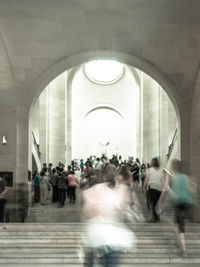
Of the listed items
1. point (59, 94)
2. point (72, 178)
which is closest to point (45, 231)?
point (72, 178)

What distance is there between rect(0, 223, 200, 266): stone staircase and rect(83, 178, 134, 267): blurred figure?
3.26 metres

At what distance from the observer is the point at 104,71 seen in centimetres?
4119

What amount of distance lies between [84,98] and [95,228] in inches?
1361

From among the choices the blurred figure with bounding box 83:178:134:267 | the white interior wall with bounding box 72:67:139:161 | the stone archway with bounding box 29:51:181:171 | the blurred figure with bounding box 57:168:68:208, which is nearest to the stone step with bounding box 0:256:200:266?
the blurred figure with bounding box 83:178:134:267

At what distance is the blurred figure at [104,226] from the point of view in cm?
562

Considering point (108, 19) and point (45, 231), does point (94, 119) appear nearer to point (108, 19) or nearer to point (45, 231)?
point (108, 19)

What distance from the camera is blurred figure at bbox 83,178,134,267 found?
5621mm

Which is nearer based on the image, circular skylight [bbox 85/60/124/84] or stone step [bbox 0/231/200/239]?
stone step [bbox 0/231/200/239]

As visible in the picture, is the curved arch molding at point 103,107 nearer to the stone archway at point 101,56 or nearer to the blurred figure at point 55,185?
the blurred figure at point 55,185

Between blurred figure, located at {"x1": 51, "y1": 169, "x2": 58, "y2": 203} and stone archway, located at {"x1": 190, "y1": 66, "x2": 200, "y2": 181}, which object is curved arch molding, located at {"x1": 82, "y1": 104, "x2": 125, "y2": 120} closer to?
blurred figure, located at {"x1": 51, "y1": 169, "x2": 58, "y2": 203}

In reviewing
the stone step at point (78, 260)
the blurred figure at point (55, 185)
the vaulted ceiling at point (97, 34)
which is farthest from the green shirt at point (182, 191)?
the blurred figure at point (55, 185)

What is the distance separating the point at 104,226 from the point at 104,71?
3607 centimetres

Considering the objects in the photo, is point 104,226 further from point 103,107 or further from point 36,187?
point 103,107

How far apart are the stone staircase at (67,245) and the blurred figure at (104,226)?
3262 millimetres
